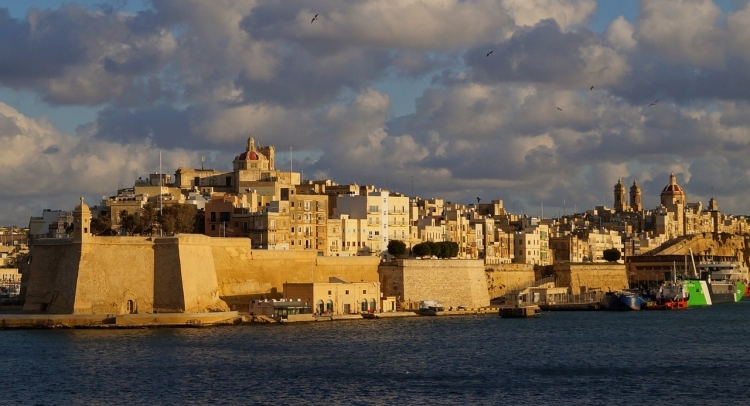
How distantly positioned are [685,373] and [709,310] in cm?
4015

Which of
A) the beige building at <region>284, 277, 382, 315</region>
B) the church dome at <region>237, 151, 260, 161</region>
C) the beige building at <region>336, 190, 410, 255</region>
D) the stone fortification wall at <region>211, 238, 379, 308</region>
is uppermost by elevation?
the church dome at <region>237, 151, 260, 161</region>

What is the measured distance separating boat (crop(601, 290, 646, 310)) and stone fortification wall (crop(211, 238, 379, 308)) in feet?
64.1

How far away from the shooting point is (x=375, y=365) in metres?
40.1

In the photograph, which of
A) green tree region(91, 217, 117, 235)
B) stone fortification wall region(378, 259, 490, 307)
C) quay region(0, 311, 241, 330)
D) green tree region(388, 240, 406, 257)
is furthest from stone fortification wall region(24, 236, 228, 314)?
green tree region(388, 240, 406, 257)

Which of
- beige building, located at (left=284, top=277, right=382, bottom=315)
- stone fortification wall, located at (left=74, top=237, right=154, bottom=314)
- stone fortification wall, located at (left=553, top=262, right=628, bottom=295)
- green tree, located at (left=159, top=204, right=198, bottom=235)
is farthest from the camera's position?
stone fortification wall, located at (left=553, top=262, right=628, bottom=295)

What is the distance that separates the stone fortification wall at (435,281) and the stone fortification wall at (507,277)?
19.9 ft

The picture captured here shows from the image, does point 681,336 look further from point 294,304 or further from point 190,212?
point 190,212

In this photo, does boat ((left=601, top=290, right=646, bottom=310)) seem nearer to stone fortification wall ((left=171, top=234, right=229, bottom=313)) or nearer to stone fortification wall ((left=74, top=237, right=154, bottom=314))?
stone fortification wall ((left=171, top=234, right=229, bottom=313))

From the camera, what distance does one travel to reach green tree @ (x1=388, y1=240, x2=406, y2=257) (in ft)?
232

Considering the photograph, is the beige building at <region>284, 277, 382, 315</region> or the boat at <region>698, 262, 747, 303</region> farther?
the boat at <region>698, 262, 747, 303</region>

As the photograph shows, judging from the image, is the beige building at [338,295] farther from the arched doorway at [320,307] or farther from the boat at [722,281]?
the boat at [722,281]

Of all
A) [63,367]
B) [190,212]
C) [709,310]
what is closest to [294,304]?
[190,212]

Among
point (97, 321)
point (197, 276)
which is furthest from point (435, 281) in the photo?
point (97, 321)

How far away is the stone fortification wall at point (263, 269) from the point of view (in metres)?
56.9
